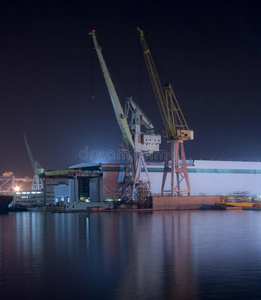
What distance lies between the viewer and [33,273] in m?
19.1

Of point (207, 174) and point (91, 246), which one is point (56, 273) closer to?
point (91, 246)

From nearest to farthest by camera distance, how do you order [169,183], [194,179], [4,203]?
[169,183] < [194,179] < [4,203]

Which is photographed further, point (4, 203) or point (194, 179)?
point (4, 203)

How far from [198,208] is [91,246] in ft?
208

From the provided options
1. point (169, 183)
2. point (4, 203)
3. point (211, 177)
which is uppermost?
point (211, 177)

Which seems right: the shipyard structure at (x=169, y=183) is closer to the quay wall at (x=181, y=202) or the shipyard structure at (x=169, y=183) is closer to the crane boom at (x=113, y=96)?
the quay wall at (x=181, y=202)

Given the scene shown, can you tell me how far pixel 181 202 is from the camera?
286 ft

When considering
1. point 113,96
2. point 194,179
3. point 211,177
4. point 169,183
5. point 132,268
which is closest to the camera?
point 132,268

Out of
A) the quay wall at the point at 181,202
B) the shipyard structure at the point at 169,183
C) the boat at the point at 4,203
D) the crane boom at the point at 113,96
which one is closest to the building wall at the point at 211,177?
the shipyard structure at the point at 169,183

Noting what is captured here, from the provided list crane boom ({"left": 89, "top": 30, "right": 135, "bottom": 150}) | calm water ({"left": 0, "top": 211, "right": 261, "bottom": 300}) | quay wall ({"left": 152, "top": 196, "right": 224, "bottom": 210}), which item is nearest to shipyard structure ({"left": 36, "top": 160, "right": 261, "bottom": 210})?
quay wall ({"left": 152, "top": 196, "right": 224, "bottom": 210})

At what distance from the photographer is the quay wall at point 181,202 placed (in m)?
85.1

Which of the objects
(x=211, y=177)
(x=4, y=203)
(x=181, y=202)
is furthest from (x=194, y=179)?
(x=4, y=203)

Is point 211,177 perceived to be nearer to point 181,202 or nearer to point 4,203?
point 181,202

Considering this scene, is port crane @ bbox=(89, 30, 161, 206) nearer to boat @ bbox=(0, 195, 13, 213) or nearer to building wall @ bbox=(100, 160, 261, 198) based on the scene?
building wall @ bbox=(100, 160, 261, 198)
